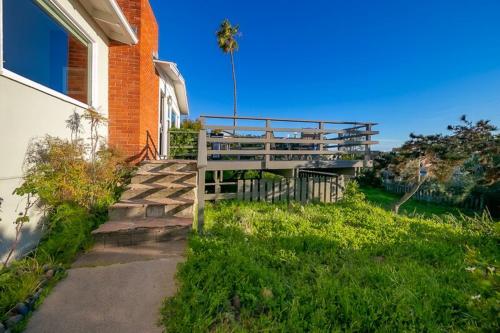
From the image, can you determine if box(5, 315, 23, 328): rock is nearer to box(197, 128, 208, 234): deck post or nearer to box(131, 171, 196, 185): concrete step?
box(197, 128, 208, 234): deck post

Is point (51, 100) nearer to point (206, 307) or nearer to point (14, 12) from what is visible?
point (14, 12)

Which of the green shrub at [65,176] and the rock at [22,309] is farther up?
the green shrub at [65,176]

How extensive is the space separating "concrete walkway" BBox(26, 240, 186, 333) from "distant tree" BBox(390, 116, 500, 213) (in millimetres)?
6867

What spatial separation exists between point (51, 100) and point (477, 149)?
968 cm

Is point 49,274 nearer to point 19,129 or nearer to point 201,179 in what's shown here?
point 19,129

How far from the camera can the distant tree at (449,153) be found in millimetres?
6145

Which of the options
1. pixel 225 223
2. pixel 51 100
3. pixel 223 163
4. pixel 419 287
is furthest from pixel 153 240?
pixel 419 287

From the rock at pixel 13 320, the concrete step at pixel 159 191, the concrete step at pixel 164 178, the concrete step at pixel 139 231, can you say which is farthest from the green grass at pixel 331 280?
the rock at pixel 13 320

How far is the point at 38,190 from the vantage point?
296 centimetres

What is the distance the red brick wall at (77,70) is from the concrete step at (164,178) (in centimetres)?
187

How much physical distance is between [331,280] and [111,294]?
94.6 inches

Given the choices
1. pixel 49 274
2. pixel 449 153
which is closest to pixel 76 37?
pixel 49 274

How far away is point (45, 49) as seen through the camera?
3672 mm

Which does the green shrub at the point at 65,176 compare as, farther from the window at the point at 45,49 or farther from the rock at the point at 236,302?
the rock at the point at 236,302
